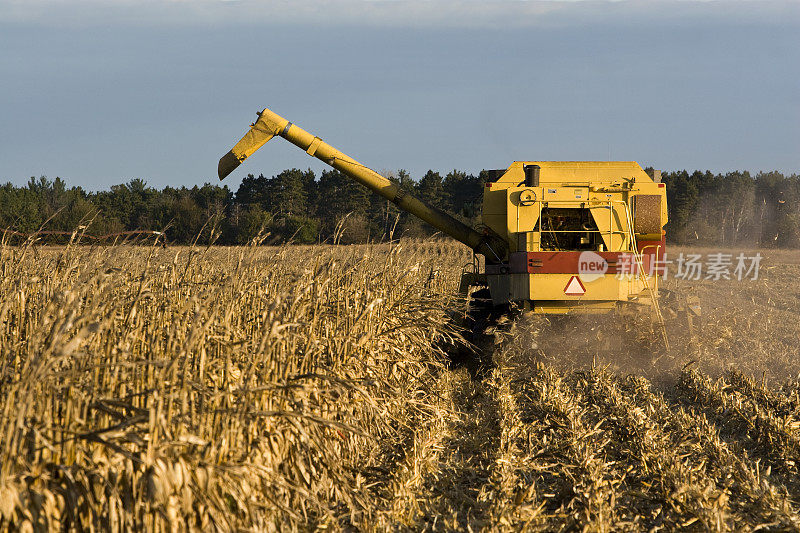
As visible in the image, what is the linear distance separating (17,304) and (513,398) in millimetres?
4135

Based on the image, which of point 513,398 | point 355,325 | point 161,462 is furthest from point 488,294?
point 161,462

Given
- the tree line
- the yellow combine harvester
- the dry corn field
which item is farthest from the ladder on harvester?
the tree line

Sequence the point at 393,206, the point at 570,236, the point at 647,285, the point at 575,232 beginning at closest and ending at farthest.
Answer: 1. the point at 647,285
2. the point at 575,232
3. the point at 570,236
4. the point at 393,206

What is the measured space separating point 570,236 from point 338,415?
514 centimetres

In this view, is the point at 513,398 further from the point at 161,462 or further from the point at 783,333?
the point at 783,333

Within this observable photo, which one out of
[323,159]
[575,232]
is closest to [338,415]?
[575,232]

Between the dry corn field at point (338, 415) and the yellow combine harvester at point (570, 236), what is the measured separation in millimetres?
397

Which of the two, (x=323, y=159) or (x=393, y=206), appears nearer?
(x=323, y=159)

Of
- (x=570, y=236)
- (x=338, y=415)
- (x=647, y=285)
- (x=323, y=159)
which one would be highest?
(x=323, y=159)

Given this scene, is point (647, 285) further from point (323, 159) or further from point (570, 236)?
point (323, 159)

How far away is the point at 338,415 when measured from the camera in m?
4.47

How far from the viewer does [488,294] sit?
9.78 metres

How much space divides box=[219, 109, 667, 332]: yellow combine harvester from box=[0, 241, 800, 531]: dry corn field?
397 millimetres

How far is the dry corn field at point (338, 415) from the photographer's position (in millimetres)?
2695
